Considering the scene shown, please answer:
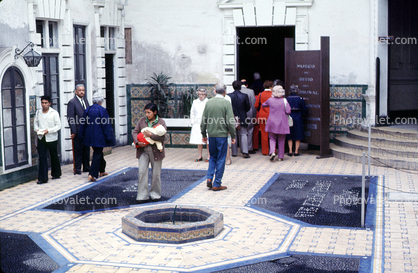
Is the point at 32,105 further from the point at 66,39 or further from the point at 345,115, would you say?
the point at 345,115

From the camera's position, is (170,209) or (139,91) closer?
(170,209)

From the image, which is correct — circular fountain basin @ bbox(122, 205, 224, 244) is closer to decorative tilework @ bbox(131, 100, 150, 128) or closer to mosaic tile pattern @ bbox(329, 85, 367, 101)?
mosaic tile pattern @ bbox(329, 85, 367, 101)

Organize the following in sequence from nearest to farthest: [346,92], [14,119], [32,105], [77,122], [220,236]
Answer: [220,236], [14,119], [32,105], [77,122], [346,92]

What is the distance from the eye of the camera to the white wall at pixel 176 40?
15219mm

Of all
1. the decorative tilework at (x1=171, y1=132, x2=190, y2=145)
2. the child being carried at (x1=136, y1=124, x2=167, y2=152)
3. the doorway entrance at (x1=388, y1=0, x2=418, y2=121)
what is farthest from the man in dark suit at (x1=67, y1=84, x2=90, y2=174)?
the doorway entrance at (x1=388, y1=0, x2=418, y2=121)

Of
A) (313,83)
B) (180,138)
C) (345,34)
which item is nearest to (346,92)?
(313,83)

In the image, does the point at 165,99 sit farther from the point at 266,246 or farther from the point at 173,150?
the point at 266,246

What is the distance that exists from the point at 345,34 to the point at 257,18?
2.27 metres

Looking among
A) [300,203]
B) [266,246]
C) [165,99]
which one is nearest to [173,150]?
[165,99]

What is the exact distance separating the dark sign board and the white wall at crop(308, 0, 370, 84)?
1091 millimetres

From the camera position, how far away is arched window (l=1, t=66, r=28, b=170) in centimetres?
1048

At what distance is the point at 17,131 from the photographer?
1082 cm

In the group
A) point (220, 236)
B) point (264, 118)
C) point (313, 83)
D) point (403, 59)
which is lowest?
point (220, 236)

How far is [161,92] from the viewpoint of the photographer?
49.9 feet
